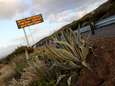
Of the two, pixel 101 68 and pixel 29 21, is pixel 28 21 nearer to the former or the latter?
pixel 29 21

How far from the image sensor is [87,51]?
942cm

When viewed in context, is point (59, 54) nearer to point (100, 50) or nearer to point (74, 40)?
point (74, 40)

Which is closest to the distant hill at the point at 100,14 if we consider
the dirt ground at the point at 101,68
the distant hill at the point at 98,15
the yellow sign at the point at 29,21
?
the distant hill at the point at 98,15

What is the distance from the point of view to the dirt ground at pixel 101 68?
798 cm

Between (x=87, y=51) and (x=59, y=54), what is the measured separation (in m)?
0.87

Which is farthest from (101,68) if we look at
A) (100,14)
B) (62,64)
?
(100,14)

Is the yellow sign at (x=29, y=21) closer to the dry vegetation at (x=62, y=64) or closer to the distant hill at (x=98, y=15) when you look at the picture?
the distant hill at (x=98, y=15)

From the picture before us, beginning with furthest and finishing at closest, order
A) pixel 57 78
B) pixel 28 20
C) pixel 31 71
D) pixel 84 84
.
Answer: pixel 28 20, pixel 31 71, pixel 57 78, pixel 84 84

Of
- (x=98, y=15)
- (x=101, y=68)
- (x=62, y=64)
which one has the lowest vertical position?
(x=98, y=15)

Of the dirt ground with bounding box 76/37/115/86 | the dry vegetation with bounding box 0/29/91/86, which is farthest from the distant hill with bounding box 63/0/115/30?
the dirt ground with bounding box 76/37/115/86

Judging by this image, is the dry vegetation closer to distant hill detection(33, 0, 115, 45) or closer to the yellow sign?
distant hill detection(33, 0, 115, 45)

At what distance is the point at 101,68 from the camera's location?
823 centimetres

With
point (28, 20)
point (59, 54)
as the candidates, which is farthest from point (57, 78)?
point (28, 20)

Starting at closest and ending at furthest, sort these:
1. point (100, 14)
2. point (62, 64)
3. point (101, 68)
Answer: point (101, 68) → point (62, 64) → point (100, 14)
